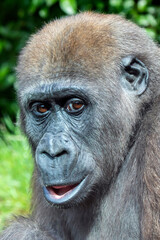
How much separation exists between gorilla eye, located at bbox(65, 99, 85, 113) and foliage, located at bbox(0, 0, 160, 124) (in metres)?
4.72

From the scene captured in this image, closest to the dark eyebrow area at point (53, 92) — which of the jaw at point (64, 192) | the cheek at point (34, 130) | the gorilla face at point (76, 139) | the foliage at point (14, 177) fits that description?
the gorilla face at point (76, 139)

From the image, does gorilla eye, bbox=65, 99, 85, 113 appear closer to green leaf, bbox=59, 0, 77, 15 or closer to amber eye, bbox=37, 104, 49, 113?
amber eye, bbox=37, 104, 49, 113

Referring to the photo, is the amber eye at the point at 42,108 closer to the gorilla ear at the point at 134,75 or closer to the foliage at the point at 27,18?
the gorilla ear at the point at 134,75

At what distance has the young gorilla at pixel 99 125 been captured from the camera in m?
4.52

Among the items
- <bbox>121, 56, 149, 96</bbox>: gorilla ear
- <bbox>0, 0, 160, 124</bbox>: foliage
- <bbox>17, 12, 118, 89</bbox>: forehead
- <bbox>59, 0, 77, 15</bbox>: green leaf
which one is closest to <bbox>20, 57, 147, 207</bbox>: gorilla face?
<bbox>121, 56, 149, 96</bbox>: gorilla ear

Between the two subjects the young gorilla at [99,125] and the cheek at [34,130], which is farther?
the cheek at [34,130]

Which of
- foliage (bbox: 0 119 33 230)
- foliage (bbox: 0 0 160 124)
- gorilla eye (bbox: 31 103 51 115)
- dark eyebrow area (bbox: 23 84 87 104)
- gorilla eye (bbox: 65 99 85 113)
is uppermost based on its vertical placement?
dark eyebrow area (bbox: 23 84 87 104)

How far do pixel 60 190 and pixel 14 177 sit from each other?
3.09 m

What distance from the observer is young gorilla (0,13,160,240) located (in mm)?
4520

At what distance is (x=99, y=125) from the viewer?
4.71m

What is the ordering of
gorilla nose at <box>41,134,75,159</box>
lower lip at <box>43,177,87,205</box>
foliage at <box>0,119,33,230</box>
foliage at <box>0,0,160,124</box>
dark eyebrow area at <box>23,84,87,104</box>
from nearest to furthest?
gorilla nose at <box>41,134,75,159</box>, lower lip at <box>43,177,87,205</box>, dark eyebrow area at <box>23,84,87,104</box>, foliage at <box>0,119,33,230</box>, foliage at <box>0,0,160,124</box>

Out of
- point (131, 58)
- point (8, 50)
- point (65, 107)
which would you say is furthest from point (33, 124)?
point (8, 50)

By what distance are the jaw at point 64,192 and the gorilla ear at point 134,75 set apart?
0.95 meters

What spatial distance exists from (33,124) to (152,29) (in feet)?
17.1
